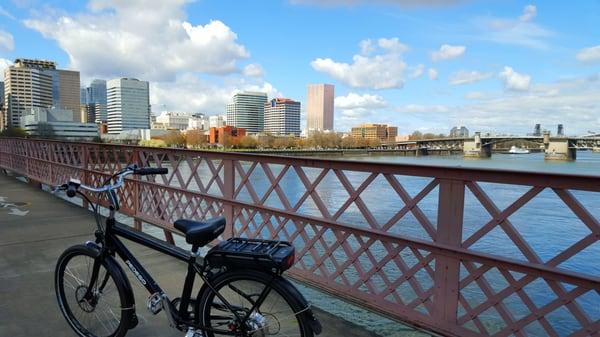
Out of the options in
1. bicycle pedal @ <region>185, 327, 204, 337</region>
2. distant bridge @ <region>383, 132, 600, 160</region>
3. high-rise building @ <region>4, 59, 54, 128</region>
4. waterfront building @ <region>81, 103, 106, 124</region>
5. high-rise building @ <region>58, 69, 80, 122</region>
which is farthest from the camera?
waterfront building @ <region>81, 103, 106, 124</region>

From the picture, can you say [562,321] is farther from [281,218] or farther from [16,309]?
[16,309]

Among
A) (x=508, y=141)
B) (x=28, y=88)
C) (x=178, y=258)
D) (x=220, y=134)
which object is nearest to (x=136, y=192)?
(x=178, y=258)

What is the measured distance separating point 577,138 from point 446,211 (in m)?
54.4

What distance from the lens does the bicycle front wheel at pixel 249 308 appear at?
202cm

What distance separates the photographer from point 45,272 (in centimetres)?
417

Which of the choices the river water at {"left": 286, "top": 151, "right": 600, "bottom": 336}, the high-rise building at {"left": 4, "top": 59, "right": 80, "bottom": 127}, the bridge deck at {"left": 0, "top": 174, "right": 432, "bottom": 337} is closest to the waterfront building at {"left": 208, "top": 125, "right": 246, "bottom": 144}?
the high-rise building at {"left": 4, "top": 59, "right": 80, "bottom": 127}

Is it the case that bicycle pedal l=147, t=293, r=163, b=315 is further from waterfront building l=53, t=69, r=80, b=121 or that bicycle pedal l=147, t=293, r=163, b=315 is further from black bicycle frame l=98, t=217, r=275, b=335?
waterfront building l=53, t=69, r=80, b=121

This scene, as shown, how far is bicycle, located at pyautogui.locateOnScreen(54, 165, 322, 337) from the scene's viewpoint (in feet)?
6.65

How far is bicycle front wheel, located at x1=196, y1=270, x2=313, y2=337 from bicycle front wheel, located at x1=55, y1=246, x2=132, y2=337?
2.21 ft

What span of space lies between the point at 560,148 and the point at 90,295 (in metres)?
54.7

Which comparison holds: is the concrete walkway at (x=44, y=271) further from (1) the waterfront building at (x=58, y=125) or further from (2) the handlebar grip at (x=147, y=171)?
(1) the waterfront building at (x=58, y=125)

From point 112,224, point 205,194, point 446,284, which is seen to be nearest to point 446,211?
point 446,284

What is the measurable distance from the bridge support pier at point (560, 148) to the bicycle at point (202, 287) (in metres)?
53.3

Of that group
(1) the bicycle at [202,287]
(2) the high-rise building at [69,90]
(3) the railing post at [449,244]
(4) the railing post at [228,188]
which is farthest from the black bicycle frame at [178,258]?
(2) the high-rise building at [69,90]
